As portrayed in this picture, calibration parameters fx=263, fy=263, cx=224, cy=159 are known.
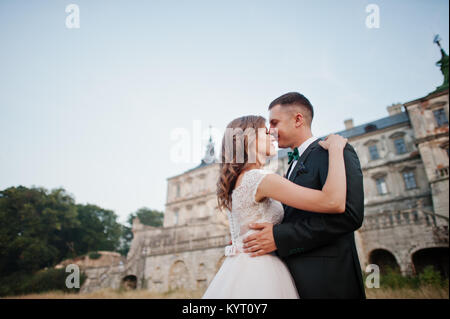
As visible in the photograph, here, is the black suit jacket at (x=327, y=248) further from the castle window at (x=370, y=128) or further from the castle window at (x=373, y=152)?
the castle window at (x=370, y=128)

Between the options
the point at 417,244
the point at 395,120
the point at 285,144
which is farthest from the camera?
the point at 395,120

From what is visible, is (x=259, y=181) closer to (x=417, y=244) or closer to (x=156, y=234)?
Result: (x=417, y=244)

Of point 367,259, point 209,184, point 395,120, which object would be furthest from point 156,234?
point 395,120

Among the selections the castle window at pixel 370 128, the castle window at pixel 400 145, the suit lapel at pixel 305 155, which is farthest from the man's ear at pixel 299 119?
the castle window at pixel 370 128

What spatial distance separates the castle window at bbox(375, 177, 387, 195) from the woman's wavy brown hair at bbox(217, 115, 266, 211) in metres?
29.6

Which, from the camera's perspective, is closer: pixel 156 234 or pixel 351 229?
pixel 351 229

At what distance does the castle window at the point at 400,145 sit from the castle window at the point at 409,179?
234 cm

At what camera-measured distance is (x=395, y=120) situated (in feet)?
96.4

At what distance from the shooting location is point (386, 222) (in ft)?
59.6

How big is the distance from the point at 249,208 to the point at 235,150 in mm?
530

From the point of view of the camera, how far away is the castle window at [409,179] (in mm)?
25641

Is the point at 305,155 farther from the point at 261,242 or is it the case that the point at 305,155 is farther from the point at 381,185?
the point at 381,185

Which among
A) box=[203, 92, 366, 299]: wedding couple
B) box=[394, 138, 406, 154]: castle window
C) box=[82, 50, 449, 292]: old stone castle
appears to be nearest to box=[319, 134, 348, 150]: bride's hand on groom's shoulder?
box=[203, 92, 366, 299]: wedding couple
